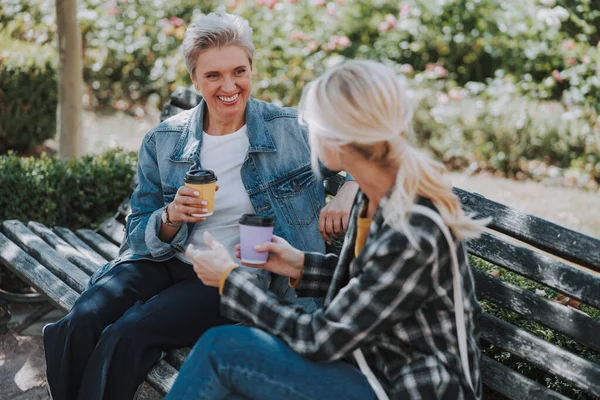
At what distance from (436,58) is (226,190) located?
6.69 meters

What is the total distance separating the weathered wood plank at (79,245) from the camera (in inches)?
150

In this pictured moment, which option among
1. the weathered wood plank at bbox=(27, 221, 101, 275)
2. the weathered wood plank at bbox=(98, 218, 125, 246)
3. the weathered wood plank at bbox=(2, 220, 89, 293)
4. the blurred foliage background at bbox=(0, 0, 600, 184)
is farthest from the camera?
the blurred foliage background at bbox=(0, 0, 600, 184)

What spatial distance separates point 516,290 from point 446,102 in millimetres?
5417

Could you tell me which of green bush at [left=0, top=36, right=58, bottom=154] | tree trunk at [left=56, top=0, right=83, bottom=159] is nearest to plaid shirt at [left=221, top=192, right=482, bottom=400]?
tree trunk at [left=56, top=0, right=83, bottom=159]

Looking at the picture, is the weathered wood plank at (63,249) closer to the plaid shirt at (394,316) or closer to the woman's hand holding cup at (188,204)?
the woman's hand holding cup at (188,204)

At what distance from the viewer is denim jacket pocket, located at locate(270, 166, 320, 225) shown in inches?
119

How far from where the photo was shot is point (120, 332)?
8.59 feet

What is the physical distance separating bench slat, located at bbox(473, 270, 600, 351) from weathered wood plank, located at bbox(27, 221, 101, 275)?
183 centimetres

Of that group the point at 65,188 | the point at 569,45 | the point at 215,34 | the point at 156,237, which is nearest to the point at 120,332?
the point at 156,237

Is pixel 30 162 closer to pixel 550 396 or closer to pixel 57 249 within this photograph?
pixel 57 249

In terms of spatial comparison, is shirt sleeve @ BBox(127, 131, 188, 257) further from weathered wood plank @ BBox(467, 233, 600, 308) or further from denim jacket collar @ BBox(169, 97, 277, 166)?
weathered wood plank @ BBox(467, 233, 600, 308)

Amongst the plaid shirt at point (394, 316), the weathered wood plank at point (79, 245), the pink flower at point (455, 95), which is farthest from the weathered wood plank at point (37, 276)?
the pink flower at point (455, 95)

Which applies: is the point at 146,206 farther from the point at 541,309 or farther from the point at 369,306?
the point at 541,309

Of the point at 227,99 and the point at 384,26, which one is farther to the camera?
the point at 384,26
